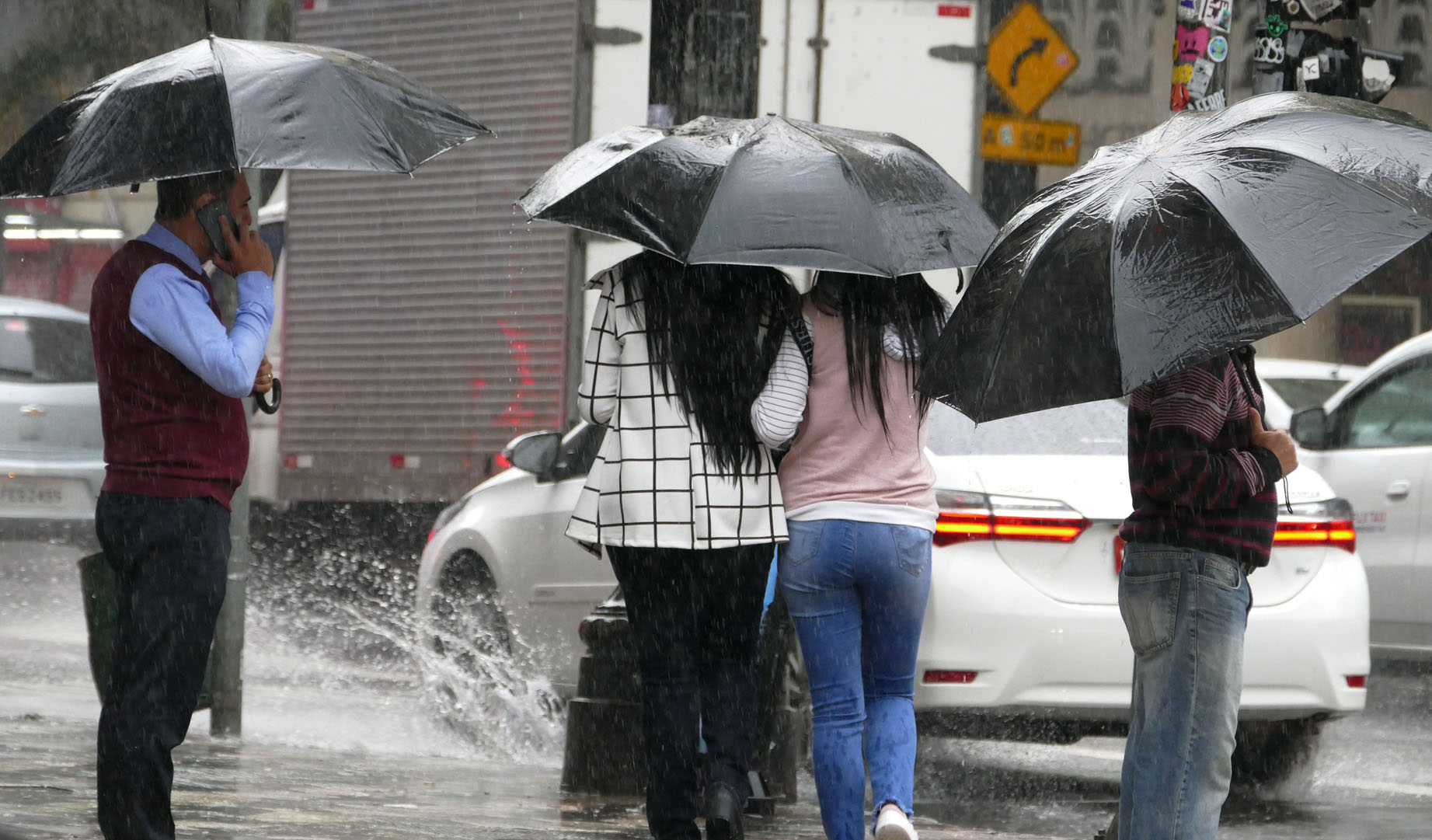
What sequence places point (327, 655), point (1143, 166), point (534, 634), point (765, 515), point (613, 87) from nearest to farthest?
1. point (1143, 166)
2. point (765, 515)
3. point (534, 634)
4. point (327, 655)
5. point (613, 87)

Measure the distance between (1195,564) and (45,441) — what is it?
1040 centimetres

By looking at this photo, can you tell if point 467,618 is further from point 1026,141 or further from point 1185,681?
point 1026,141

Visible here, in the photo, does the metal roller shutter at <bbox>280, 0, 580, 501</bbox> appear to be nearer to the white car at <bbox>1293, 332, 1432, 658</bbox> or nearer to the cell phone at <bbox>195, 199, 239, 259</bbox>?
the white car at <bbox>1293, 332, 1432, 658</bbox>

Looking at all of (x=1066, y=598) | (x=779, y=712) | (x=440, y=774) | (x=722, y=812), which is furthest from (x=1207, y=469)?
(x=440, y=774)

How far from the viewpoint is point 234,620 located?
833 cm

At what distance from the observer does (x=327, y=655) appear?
12523 mm

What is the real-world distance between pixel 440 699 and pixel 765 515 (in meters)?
4.65

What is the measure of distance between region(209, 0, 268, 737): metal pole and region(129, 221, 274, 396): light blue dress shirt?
11.7ft

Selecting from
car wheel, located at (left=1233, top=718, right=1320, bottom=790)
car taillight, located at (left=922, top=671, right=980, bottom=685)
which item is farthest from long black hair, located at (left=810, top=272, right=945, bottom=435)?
car wheel, located at (left=1233, top=718, right=1320, bottom=790)

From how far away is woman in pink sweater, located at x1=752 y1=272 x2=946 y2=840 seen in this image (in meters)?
5.13

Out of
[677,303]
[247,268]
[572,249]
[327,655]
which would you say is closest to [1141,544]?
[677,303]

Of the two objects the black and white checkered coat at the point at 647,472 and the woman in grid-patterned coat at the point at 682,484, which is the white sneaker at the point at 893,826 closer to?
the woman in grid-patterned coat at the point at 682,484

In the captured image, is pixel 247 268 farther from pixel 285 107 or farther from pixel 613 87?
pixel 613 87

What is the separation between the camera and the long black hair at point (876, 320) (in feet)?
17.0
